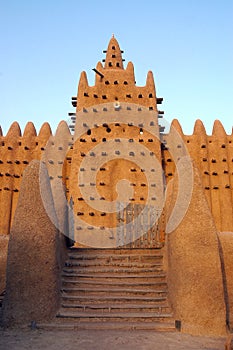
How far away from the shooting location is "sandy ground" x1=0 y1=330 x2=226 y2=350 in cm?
557

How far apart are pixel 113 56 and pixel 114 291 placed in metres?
15.7

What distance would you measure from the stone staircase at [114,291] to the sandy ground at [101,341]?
0.33 m

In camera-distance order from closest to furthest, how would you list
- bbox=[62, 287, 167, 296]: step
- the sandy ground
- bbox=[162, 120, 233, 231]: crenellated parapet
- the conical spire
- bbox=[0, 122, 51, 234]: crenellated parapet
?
the sandy ground
bbox=[62, 287, 167, 296]: step
bbox=[0, 122, 51, 234]: crenellated parapet
bbox=[162, 120, 233, 231]: crenellated parapet
the conical spire

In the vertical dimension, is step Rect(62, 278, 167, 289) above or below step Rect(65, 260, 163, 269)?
below

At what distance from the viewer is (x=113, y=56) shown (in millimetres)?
20078

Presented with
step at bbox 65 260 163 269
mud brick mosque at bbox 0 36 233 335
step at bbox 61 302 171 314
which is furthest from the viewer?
step at bbox 65 260 163 269

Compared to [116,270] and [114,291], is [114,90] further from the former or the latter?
[114,291]

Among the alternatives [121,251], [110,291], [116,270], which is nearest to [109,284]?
[110,291]

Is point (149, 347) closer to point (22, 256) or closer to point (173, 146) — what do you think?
point (22, 256)

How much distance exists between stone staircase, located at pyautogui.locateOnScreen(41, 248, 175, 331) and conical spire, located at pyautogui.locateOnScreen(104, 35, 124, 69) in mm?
13442

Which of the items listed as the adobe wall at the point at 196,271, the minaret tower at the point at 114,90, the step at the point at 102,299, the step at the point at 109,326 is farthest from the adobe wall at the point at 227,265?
the minaret tower at the point at 114,90

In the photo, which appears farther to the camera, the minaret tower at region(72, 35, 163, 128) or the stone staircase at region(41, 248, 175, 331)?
the minaret tower at region(72, 35, 163, 128)

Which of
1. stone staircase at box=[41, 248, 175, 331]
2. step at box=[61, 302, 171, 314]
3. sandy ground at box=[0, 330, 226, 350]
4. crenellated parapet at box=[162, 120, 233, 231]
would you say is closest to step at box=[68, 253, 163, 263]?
stone staircase at box=[41, 248, 175, 331]

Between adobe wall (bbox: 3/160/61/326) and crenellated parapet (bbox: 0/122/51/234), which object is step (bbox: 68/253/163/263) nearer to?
adobe wall (bbox: 3/160/61/326)
